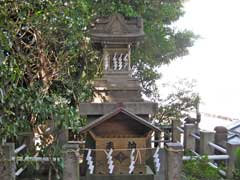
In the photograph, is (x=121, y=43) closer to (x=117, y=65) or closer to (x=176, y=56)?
(x=117, y=65)

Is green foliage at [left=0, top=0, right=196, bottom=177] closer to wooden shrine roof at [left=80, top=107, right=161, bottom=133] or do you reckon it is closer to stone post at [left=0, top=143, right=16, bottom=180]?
wooden shrine roof at [left=80, top=107, right=161, bottom=133]

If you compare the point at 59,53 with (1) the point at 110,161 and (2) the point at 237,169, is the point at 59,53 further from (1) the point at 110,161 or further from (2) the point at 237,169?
(2) the point at 237,169

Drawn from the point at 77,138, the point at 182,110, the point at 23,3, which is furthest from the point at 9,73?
the point at 182,110

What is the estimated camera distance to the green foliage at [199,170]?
588cm

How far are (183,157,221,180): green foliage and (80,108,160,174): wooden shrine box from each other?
34.3 inches

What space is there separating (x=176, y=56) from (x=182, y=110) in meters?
2.19

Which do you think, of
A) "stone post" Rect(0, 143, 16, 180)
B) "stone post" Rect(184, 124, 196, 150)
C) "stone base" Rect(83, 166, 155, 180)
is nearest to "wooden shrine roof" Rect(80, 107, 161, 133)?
"stone base" Rect(83, 166, 155, 180)

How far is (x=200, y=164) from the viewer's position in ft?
20.2

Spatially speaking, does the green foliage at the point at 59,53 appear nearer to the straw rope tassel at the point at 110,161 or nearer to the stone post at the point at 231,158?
the straw rope tassel at the point at 110,161

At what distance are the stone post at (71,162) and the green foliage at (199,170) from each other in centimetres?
210

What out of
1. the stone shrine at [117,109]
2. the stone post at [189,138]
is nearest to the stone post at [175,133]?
the stone post at [189,138]

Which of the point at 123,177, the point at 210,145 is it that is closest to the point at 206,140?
the point at 210,145

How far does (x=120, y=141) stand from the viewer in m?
6.06

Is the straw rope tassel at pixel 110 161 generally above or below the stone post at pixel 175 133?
below
